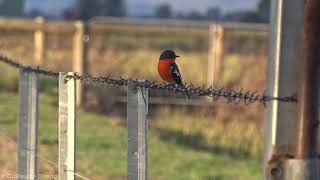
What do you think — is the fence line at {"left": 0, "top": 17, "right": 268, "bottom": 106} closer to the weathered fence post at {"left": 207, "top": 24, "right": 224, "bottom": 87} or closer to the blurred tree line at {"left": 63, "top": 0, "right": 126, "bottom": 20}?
the weathered fence post at {"left": 207, "top": 24, "right": 224, "bottom": 87}

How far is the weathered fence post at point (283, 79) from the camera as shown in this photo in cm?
439

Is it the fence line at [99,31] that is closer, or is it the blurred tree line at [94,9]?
the fence line at [99,31]

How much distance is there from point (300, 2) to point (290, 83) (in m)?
0.47

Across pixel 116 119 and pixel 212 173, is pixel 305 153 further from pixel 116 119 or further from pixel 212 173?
pixel 116 119

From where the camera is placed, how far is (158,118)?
1155 cm

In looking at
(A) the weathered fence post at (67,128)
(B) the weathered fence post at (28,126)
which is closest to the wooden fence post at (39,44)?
(B) the weathered fence post at (28,126)

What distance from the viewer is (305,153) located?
13.9 ft

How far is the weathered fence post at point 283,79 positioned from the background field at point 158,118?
2.08 m

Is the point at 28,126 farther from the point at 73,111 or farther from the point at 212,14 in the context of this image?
the point at 212,14

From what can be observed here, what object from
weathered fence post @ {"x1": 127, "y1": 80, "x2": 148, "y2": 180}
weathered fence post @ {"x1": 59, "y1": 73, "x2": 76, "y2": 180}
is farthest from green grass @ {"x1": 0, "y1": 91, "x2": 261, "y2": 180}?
weathered fence post @ {"x1": 127, "y1": 80, "x2": 148, "y2": 180}

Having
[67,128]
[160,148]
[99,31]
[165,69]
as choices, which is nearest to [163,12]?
[99,31]

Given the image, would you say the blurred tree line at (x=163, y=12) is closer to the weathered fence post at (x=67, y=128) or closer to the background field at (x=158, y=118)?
the background field at (x=158, y=118)

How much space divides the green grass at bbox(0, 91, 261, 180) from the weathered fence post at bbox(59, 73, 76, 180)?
6.23 ft

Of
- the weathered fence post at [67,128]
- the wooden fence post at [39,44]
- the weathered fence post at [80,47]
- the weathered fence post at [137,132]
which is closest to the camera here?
the weathered fence post at [137,132]
